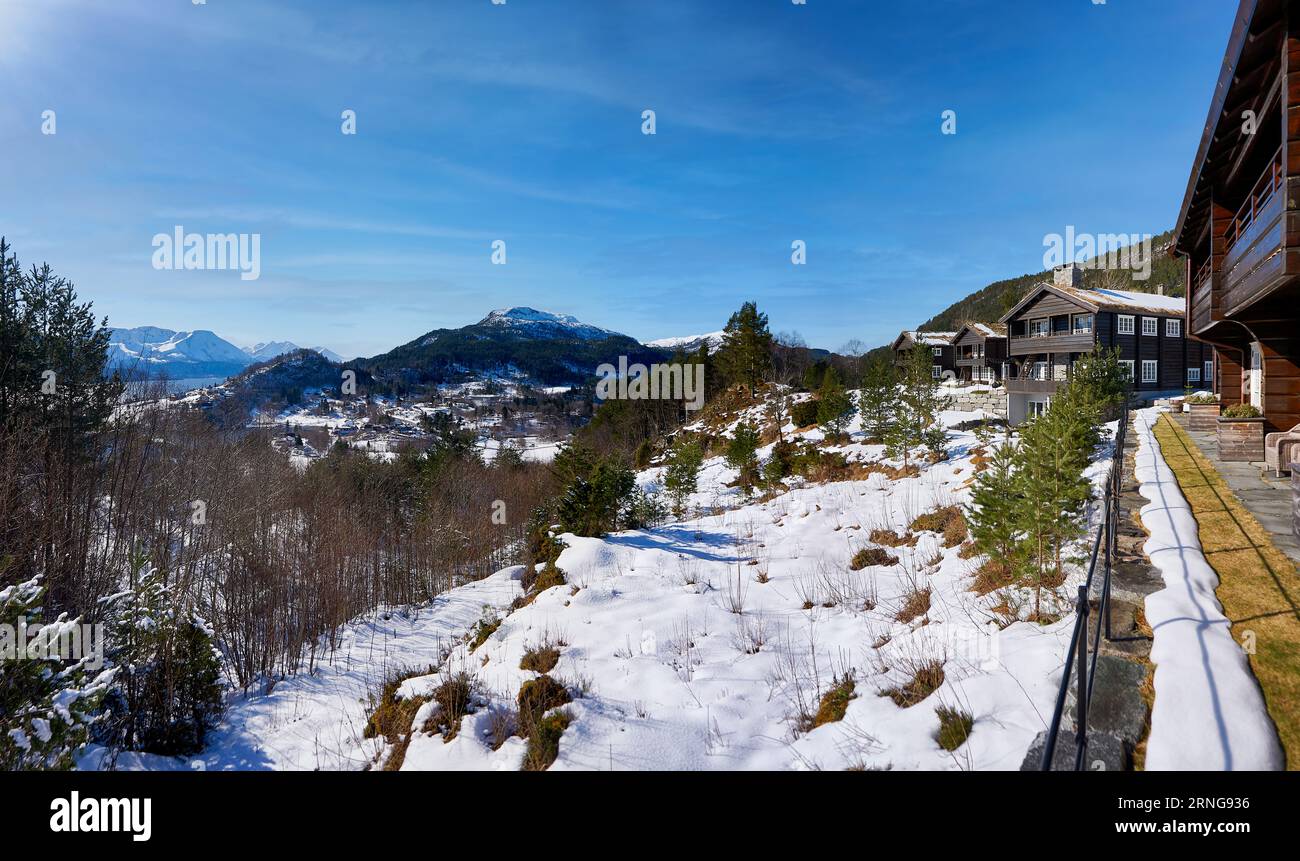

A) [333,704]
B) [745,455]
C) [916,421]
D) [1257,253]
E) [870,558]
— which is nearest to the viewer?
[333,704]

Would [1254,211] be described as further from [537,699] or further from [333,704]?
[333,704]

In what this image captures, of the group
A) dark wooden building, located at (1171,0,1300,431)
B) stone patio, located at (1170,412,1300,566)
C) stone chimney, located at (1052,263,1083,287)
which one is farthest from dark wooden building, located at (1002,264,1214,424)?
stone patio, located at (1170,412,1300,566)

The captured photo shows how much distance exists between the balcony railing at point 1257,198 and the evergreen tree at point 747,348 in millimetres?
35472

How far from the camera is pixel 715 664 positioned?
6.71 meters

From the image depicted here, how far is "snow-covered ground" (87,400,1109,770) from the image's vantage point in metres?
4.51

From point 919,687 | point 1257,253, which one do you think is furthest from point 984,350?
point 919,687

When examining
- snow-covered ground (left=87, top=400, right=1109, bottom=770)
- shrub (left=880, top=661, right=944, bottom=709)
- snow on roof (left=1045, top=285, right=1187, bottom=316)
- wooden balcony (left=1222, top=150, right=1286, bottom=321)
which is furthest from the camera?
snow on roof (left=1045, top=285, right=1187, bottom=316)

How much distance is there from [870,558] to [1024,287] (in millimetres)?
125029

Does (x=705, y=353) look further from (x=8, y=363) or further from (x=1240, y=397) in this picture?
(x=8, y=363)

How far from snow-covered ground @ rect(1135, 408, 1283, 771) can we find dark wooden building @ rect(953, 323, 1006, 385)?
167 ft

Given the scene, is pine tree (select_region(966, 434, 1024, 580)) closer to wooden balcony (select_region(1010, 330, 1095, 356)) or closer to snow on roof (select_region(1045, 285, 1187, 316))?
wooden balcony (select_region(1010, 330, 1095, 356))

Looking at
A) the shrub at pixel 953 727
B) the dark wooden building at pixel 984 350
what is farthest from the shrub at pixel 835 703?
the dark wooden building at pixel 984 350

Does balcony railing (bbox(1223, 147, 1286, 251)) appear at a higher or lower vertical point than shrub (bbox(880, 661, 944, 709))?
higher

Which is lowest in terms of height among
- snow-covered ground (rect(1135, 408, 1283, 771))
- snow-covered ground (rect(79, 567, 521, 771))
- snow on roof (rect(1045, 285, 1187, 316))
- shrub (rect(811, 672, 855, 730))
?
snow-covered ground (rect(79, 567, 521, 771))
